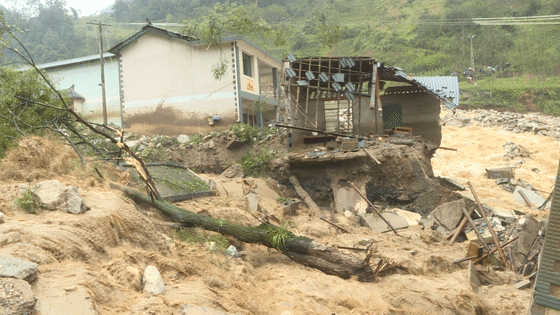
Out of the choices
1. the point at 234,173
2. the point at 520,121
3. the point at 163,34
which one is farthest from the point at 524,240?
the point at 520,121

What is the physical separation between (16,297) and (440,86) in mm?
17302

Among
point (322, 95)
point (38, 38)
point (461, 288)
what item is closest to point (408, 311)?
point (461, 288)

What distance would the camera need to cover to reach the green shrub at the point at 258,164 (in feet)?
54.2

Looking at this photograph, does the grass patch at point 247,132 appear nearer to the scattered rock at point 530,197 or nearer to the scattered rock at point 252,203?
the scattered rock at point 252,203

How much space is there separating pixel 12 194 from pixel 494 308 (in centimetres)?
772

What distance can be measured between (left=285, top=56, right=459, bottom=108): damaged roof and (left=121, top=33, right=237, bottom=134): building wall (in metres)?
3.98

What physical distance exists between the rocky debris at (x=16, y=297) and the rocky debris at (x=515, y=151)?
1063 inches

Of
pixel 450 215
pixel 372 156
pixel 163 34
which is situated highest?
pixel 163 34

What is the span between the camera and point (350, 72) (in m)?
17.0

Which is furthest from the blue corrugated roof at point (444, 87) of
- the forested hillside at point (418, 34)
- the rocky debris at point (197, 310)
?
the forested hillside at point (418, 34)

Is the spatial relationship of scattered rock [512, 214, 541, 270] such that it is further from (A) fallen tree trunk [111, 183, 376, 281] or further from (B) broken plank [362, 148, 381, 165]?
(B) broken plank [362, 148, 381, 165]

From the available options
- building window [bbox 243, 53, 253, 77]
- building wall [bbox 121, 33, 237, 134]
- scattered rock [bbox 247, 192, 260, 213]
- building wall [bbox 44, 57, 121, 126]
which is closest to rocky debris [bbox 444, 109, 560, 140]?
building window [bbox 243, 53, 253, 77]

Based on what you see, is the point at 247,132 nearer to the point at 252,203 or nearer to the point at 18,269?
the point at 252,203

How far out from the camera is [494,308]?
768 cm
